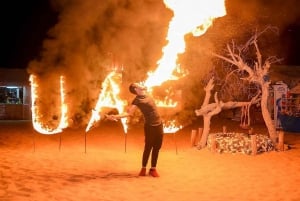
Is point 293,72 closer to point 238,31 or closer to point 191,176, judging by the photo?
point 238,31

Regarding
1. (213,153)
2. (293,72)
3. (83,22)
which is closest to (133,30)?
(83,22)

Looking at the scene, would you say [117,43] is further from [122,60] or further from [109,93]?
[109,93]

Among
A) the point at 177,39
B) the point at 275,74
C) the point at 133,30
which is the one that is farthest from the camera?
the point at 275,74

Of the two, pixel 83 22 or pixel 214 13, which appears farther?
pixel 83 22

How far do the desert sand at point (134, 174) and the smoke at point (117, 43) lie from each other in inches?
133

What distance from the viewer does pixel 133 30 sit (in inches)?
605

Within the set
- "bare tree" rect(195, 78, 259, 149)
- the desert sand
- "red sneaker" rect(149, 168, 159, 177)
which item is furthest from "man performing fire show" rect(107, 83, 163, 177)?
"bare tree" rect(195, 78, 259, 149)

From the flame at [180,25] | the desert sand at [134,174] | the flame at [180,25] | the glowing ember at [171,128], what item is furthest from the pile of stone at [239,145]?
the flame at [180,25]

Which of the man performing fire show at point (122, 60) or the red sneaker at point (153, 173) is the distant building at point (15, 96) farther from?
the red sneaker at point (153, 173)

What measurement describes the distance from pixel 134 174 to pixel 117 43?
8680 millimetres

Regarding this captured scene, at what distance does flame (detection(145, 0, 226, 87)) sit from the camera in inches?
404

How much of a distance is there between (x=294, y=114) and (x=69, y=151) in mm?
10493

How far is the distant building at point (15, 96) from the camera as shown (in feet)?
83.2

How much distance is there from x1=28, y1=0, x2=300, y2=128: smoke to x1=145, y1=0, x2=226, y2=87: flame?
5.89 feet
